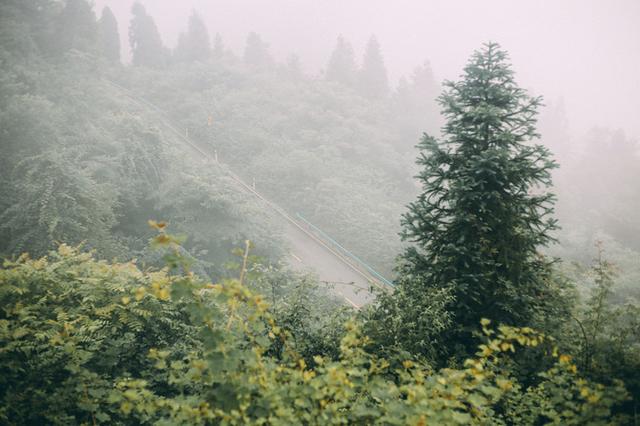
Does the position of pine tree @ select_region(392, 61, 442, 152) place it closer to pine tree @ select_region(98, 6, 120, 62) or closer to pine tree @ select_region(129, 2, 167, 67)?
pine tree @ select_region(129, 2, 167, 67)

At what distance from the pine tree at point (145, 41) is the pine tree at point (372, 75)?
2746 centimetres

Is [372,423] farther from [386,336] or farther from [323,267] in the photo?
[323,267]

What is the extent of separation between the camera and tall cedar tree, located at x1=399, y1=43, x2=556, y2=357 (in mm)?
7102

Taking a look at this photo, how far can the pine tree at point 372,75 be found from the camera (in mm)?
46156

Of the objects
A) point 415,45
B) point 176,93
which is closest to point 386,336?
point 176,93

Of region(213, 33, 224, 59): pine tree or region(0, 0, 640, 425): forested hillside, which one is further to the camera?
region(213, 33, 224, 59): pine tree

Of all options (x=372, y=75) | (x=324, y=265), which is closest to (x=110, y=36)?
(x=372, y=75)

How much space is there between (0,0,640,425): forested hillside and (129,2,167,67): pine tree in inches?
53.9

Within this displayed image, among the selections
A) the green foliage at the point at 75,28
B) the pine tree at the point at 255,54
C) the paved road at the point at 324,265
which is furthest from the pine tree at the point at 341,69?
the paved road at the point at 324,265

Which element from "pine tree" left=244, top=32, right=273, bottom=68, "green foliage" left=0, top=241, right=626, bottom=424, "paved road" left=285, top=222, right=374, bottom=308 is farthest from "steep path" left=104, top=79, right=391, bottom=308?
"pine tree" left=244, top=32, right=273, bottom=68

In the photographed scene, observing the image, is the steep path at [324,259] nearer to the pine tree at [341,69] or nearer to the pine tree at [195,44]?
the pine tree at [341,69]

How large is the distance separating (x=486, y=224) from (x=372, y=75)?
142ft

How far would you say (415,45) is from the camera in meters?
98.7

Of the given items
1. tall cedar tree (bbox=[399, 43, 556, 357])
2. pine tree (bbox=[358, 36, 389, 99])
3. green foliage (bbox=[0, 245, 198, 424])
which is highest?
pine tree (bbox=[358, 36, 389, 99])
